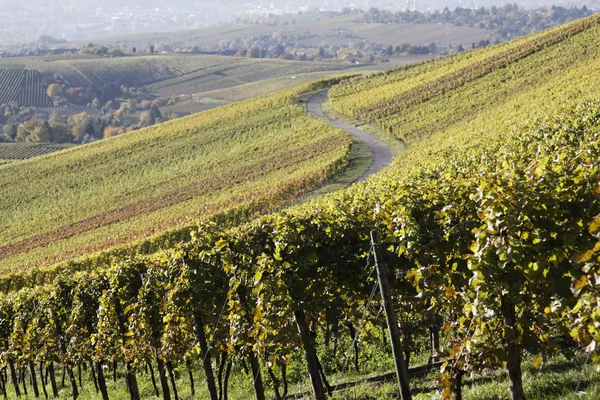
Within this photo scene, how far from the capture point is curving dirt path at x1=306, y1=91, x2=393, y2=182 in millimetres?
58406

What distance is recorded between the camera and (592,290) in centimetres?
642

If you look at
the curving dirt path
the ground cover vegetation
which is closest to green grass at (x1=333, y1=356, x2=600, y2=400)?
the ground cover vegetation

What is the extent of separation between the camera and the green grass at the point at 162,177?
2184 inches

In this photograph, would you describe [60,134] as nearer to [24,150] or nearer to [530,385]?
[24,150]

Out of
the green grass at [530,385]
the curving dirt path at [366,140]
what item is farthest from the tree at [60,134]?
the green grass at [530,385]

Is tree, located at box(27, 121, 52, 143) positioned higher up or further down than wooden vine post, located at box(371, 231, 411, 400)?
further down

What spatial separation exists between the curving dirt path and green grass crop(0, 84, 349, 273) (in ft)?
6.24

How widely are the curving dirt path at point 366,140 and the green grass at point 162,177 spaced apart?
190cm

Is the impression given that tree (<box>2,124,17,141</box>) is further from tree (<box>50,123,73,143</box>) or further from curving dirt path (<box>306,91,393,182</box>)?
curving dirt path (<box>306,91,393,182</box>)

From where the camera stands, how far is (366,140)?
230 feet

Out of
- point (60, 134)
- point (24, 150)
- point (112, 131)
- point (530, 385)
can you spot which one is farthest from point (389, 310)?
point (112, 131)

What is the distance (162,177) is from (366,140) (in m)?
24.0

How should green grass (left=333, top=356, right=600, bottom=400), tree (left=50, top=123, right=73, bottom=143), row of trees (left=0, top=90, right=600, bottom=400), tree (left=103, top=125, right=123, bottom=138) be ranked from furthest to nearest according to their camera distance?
tree (left=103, top=125, right=123, bottom=138) < tree (left=50, top=123, right=73, bottom=143) < green grass (left=333, top=356, right=600, bottom=400) < row of trees (left=0, top=90, right=600, bottom=400)

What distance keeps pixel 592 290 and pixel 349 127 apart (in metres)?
72.0
